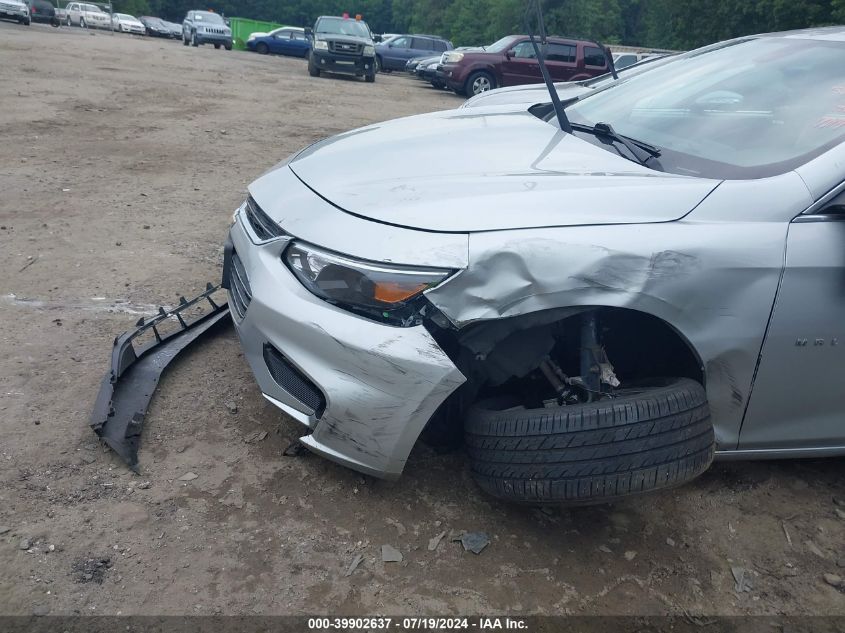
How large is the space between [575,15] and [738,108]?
35.5 m

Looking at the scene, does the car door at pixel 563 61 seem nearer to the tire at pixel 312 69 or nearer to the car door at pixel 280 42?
the tire at pixel 312 69

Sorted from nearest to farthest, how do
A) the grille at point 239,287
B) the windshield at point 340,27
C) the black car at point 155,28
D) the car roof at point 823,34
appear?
the grille at point 239,287
the car roof at point 823,34
the windshield at point 340,27
the black car at point 155,28

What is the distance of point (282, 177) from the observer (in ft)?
9.40

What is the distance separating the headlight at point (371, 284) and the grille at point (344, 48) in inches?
724

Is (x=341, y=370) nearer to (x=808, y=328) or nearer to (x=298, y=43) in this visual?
(x=808, y=328)

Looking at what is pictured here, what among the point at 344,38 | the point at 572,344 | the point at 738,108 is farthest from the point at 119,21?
the point at 572,344

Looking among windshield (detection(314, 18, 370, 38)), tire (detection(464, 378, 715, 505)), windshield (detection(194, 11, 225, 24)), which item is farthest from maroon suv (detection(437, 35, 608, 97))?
windshield (detection(194, 11, 225, 24))

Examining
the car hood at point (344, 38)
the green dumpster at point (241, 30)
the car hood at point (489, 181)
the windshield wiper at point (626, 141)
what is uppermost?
the windshield wiper at point (626, 141)

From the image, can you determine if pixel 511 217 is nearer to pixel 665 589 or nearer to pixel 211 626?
pixel 665 589

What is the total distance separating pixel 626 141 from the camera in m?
2.78

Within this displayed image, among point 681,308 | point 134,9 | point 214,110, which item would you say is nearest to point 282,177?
point 681,308

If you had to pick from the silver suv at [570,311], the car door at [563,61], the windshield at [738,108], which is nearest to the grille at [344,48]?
the car door at [563,61]

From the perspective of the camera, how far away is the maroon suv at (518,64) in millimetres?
17703

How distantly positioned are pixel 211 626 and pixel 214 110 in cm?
947
